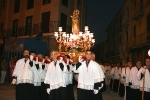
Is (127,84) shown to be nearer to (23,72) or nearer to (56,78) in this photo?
(56,78)

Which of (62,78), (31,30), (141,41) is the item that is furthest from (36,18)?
(62,78)

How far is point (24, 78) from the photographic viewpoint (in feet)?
28.4

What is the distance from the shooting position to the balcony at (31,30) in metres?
24.4

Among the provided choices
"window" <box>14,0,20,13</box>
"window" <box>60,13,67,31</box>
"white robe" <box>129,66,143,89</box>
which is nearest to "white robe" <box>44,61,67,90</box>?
"white robe" <box>129,66,143,89</box>

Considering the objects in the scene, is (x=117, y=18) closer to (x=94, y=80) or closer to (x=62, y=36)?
(x=62, y=36)

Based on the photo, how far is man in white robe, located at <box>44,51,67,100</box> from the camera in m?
8.32

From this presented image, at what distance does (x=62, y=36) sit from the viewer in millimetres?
18594

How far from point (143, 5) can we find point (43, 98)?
58.8 ft

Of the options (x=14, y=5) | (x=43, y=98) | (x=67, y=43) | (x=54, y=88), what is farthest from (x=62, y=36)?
(x=14, y=5)

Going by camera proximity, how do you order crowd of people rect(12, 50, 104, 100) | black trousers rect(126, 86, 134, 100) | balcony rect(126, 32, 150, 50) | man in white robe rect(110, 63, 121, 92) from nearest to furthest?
crowd of people rect(12, 50, 104, 100) → black trousers rect(126, 86, 134, 100) → man in white robe rect(110, 63, 121, 92) → balcony rect(126, 32, 150, 50)

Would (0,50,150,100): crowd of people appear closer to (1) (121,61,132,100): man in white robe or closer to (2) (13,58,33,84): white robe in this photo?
(2) (13,58,33,84): white robe

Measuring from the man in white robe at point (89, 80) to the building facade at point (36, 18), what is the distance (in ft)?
48.7

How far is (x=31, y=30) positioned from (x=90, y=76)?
20.0 m

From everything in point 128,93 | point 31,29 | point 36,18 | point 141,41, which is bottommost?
point 128,93
